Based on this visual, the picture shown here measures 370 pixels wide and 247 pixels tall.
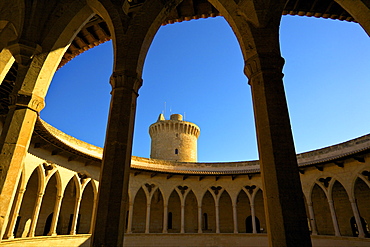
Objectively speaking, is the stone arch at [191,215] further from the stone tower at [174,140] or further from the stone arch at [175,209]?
the stone tower at [174,140]

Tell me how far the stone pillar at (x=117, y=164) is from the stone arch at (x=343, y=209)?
2031 centimetres

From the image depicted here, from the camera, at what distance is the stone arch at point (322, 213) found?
19828 millimetres

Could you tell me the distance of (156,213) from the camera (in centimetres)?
2420

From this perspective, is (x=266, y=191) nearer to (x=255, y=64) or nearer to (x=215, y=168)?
(x=255, y=64)

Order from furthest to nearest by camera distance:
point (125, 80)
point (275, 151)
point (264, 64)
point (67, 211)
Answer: point (67, 211) → point (125, 80) → point (264, 64) → point (275, 151)

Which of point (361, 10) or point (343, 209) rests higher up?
point (361, 10)

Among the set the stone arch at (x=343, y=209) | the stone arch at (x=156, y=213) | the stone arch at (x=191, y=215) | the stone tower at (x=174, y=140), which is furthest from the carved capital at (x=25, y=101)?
the stone tower at (x=174, y=140)

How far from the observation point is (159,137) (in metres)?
34.5

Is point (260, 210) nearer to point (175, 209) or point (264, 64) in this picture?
point (175, 209)

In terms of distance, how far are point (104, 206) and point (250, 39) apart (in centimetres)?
459

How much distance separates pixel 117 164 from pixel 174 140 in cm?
2913

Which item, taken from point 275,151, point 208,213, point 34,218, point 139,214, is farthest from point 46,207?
point 275,151

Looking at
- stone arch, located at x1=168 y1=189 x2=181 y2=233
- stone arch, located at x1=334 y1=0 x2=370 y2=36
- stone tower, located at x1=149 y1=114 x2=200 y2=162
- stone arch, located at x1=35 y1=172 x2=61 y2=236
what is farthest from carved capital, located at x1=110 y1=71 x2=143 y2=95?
stone tower, located at x1=149 y1=114 x2=200 y2=162

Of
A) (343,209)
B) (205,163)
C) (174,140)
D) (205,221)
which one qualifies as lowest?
(205,221)
